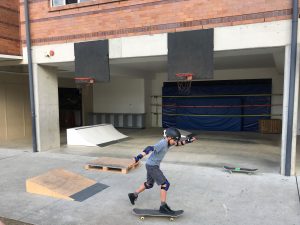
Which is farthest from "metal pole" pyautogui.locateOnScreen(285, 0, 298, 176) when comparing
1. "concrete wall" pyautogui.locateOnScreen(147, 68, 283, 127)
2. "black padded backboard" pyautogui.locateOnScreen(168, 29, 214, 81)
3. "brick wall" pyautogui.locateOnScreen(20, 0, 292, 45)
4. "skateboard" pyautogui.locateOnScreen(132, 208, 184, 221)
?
"concrete wall" pyautogui.locateOnScreen(147, 68, 283, 127)

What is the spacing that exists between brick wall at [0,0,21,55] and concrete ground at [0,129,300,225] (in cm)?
362

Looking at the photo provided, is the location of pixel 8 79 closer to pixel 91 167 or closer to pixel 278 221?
pixel 91 167

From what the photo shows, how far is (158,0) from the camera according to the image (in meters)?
7.64

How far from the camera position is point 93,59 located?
28.2ft

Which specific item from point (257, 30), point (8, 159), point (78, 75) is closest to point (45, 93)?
point (78, 75)

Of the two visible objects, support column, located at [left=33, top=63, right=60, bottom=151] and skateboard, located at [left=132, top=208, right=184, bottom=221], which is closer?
skateboard, located at [left=132, top=208, right=184, bottom=221]

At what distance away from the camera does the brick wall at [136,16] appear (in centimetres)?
671

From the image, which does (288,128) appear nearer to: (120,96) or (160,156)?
(160,156)

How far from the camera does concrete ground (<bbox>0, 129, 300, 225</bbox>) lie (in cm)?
447

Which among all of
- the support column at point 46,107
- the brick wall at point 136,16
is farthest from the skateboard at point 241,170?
the support column at point 46,107

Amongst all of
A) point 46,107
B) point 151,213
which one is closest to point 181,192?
point 151,213

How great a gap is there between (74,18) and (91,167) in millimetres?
4794

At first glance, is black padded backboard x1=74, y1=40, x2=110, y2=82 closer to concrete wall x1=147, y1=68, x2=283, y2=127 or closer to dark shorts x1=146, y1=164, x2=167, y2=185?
dark shorts x1=146, y1=164, x2=167, y2=185

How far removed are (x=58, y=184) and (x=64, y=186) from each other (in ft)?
0.47
